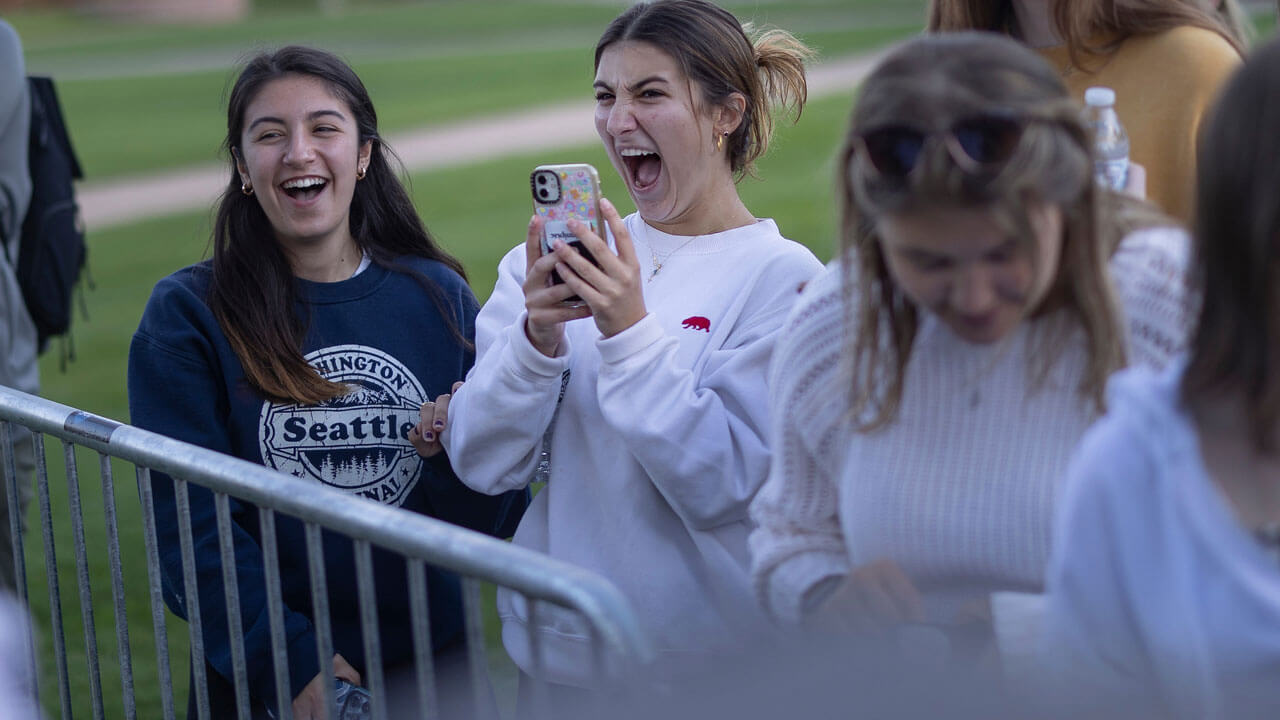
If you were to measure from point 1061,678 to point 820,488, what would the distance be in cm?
51

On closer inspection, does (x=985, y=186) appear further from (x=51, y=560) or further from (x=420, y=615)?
(x=51, y=560)

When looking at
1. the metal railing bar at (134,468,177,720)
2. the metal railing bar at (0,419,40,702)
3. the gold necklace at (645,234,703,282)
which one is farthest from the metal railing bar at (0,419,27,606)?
the gold necklace at (645,234,703,282)

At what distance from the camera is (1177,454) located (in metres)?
1.40

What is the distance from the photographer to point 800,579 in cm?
194

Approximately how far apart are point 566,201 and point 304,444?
2.71ft

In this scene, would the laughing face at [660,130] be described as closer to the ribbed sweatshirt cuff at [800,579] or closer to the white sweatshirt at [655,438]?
the white sweatshirt at [655,438]

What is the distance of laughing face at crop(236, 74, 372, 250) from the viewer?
9.97ft

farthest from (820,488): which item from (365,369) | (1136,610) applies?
(365,369)

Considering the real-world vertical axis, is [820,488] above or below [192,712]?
above

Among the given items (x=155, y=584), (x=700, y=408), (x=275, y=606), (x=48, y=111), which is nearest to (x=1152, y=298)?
(x=700, y=408)

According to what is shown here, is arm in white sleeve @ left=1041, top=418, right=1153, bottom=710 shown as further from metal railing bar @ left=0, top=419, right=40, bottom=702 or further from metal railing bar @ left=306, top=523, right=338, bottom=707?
metal railing bar @ left=0, top=419, right=40, bottom=702

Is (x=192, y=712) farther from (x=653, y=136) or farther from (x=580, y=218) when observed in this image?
(x=653, y=136)

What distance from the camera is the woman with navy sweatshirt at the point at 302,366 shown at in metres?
2.84

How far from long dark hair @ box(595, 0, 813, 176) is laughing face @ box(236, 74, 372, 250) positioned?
0.66 meters
